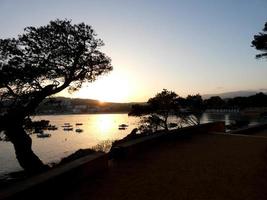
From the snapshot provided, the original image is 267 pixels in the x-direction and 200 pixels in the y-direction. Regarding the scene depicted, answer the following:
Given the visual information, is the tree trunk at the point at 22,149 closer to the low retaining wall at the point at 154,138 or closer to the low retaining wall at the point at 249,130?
the low retaining wall at the point at 154,138

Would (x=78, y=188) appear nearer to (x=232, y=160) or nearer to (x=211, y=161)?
(x=211, y=161)

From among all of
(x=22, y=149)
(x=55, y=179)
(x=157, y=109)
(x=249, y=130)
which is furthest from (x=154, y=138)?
(x=157, y=109)

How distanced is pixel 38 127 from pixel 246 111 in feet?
574

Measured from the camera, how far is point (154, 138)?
1510 centimetres

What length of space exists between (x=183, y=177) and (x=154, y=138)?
623 cm

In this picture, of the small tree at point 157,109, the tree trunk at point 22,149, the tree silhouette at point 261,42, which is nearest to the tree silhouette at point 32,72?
the tree trunk at point 22,149

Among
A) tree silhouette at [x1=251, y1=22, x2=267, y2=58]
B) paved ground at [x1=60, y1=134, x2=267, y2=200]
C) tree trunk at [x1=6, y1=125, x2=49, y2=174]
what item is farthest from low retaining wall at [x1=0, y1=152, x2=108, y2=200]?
tree silhouette at [x1=251, y1=22, x2=267, y2=58]

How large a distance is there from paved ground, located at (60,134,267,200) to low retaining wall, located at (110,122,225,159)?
43cm

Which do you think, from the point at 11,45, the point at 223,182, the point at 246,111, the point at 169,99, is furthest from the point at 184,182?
the point at 246,111

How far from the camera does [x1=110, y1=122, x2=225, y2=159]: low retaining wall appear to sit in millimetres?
11859

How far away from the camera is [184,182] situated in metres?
8.35

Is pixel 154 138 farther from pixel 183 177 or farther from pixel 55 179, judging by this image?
pixel 55 179

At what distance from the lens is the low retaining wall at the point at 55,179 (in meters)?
6.05

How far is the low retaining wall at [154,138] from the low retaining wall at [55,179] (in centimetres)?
190
